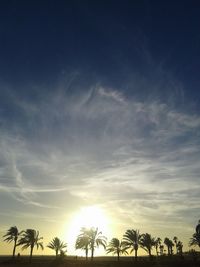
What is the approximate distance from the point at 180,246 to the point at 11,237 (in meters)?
55.0

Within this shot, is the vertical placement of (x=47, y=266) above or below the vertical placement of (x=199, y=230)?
below

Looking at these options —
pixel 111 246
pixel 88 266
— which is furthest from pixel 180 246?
pixel 88 266

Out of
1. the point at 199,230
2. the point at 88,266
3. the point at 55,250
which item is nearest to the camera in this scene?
the point at 88,266

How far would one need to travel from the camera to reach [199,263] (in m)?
58.1

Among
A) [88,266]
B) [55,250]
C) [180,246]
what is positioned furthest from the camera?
[180,246]

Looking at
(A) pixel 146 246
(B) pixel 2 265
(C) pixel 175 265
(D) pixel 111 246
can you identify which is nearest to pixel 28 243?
(B) pixel 2 265

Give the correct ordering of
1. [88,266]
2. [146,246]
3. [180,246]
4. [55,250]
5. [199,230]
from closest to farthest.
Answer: [88,266]
[199,230]
[146,246]
[55,250]
[180,246]

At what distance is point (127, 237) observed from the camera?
68375 millimetres

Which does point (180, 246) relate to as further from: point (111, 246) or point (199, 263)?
point (199, 263)

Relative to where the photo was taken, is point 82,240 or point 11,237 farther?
point 11,237

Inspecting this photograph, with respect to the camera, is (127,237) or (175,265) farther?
(127,237)

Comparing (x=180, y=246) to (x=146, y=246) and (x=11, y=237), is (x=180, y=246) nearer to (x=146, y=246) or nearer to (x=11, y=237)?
(x=146, y=246)

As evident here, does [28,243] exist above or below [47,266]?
above

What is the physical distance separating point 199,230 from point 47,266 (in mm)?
29846
